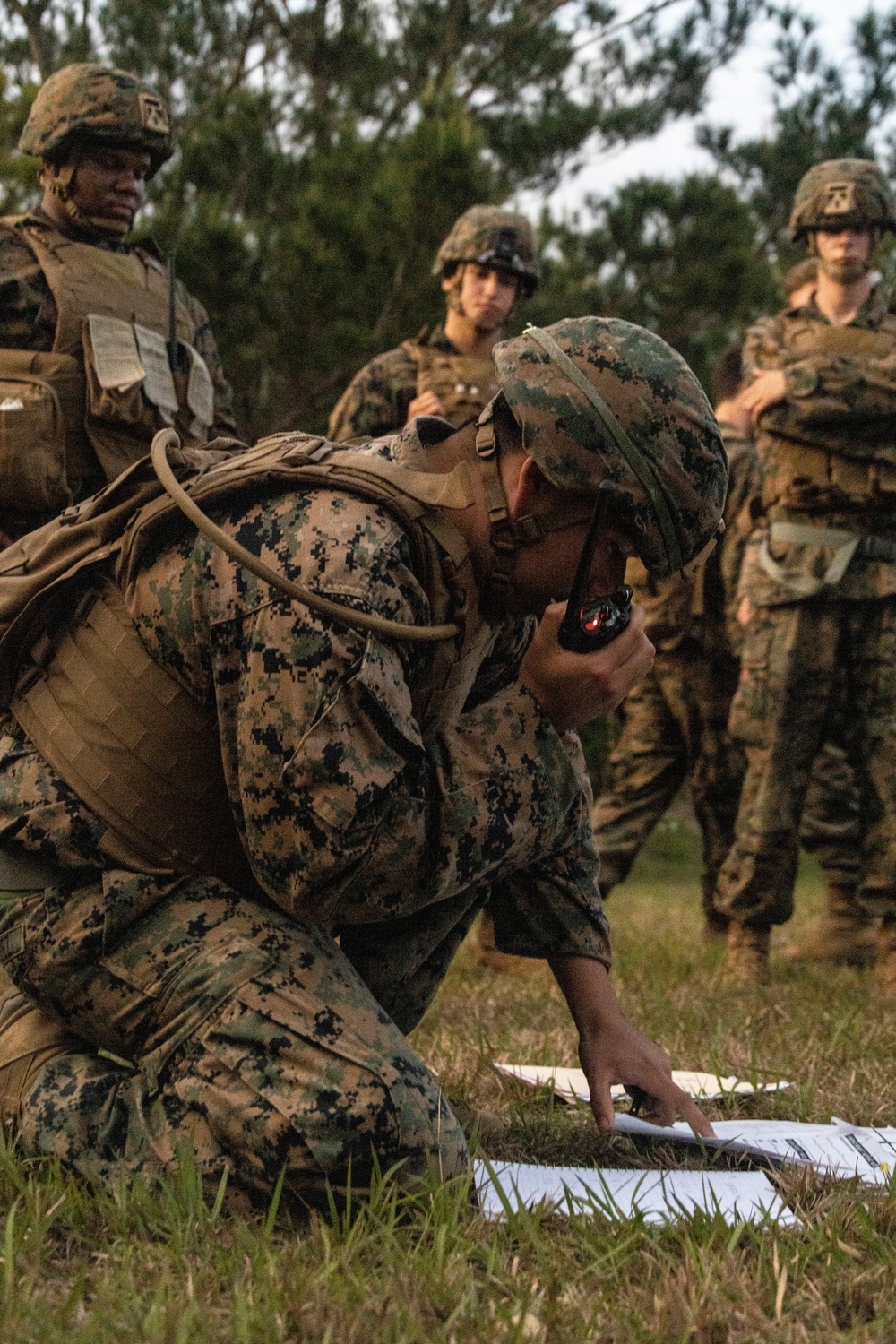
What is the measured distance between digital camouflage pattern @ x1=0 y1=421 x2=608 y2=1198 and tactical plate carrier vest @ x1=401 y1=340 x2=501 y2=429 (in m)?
2.77

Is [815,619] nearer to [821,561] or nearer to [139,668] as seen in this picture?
[821,561]

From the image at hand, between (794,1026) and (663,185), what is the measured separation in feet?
23.4

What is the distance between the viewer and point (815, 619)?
187 inches

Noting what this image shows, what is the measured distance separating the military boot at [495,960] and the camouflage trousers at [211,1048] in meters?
2.53

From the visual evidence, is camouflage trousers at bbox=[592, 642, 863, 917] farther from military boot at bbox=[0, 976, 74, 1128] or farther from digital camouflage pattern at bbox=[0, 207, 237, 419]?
military boot at bbox=[0, 976, 74, 1128]

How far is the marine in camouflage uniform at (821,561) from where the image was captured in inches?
184

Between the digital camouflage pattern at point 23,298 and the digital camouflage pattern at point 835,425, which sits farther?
the digital camouflage pattern at point 835,425

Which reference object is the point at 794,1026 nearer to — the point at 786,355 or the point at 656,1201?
the point at 656,1201

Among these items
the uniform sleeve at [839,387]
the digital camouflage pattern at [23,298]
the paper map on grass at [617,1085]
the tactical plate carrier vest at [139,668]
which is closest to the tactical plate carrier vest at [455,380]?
the uniform sleeve at [839,387]

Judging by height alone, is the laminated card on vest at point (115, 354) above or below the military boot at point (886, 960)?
above

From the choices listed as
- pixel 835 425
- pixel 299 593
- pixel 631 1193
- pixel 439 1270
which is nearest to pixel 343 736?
pixel 299 593

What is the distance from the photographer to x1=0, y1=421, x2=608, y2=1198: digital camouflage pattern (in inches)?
80.2

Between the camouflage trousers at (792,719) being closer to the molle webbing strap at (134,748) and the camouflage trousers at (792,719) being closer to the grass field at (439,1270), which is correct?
the grass field at (439,1270)

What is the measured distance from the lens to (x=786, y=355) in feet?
15.7
